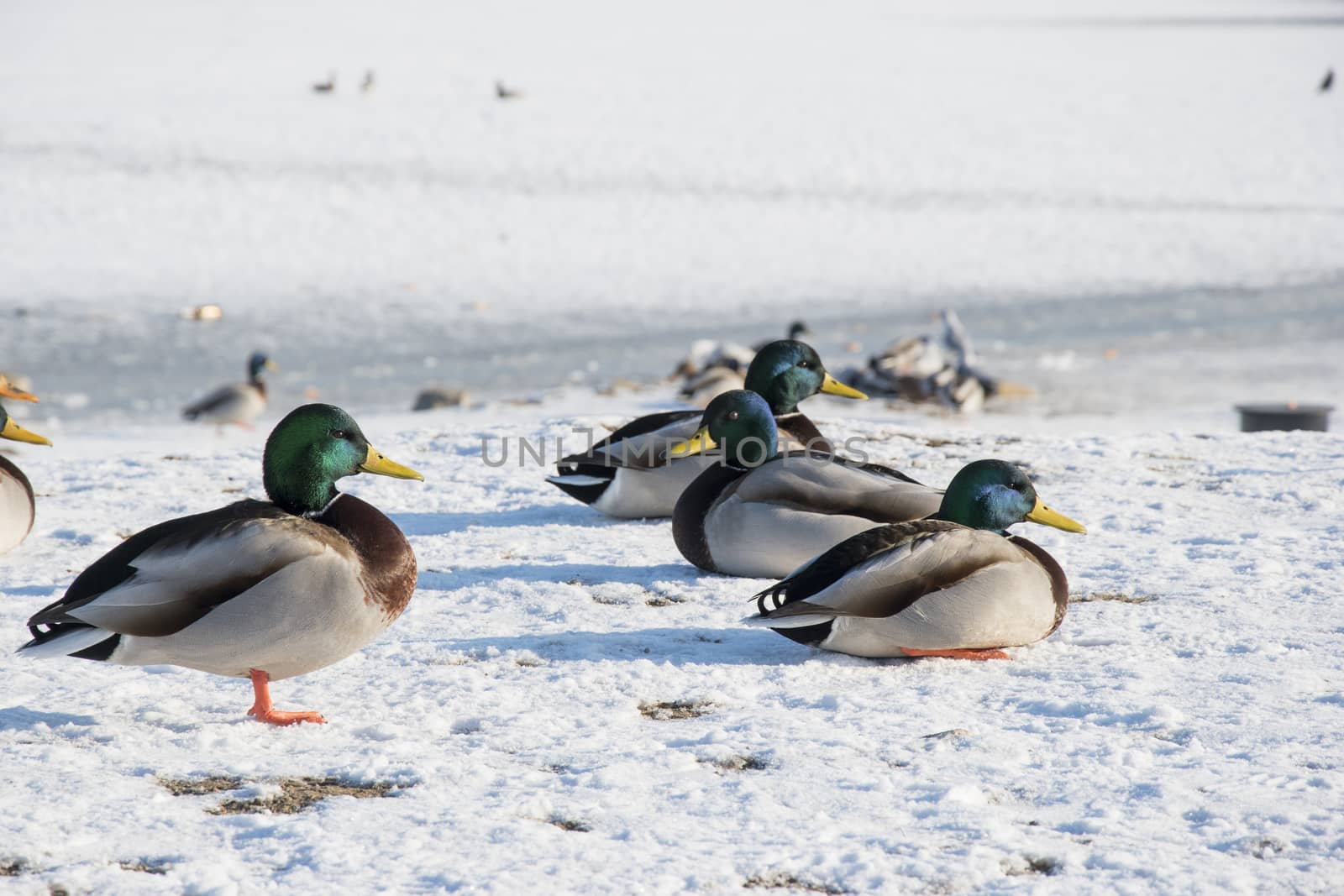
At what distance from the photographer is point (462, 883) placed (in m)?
2.41

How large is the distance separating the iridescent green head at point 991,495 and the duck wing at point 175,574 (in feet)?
5.29

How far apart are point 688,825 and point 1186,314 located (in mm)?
13127

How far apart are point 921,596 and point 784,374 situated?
1898mm

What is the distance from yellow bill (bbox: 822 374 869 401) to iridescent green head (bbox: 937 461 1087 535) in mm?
1689

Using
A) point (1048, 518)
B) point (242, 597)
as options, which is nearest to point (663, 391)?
point (1048, 518)

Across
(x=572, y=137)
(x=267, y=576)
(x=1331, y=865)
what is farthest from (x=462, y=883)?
(x=572, y=137)

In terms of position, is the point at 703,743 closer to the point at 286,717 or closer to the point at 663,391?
the point at 286,717

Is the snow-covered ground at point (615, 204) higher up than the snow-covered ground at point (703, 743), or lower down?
higher up

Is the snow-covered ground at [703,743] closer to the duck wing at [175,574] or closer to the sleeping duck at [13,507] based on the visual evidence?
the sleeping duck at [13,507]

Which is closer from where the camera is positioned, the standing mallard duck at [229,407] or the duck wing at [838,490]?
the duck wing at [838,490]

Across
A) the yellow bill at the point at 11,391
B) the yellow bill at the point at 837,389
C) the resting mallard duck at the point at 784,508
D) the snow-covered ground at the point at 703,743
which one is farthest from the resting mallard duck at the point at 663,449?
the yellow bill at the point at 11,391

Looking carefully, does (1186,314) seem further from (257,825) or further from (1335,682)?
(257,825)

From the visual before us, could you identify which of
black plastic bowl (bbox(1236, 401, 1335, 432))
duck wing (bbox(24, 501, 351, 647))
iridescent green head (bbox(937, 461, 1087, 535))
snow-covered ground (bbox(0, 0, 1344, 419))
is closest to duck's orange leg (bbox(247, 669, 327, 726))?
duck wing (bbox(24, 501, 351, 647))

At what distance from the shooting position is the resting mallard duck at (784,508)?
14.2ft
